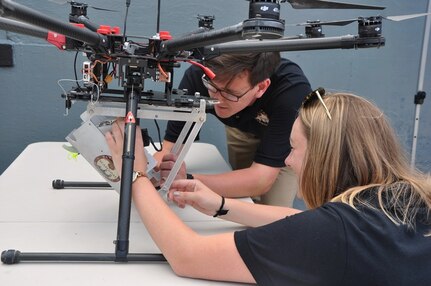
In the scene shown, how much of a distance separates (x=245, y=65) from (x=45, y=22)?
0.74m

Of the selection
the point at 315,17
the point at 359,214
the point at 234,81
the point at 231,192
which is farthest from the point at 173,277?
the point at 315,17

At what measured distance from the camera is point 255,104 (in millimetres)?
1511

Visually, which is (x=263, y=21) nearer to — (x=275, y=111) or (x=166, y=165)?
(x=166, y=165)

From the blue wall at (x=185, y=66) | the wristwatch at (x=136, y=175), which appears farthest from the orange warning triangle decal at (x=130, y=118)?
the blue wall at (x=185, y=66)

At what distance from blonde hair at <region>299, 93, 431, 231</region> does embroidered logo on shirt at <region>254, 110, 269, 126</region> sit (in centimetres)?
66

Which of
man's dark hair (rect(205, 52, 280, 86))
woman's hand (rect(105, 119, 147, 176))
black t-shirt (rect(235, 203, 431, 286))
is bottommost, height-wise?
black t-shirt (rect(235, 203, 431, 286))

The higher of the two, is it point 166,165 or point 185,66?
point 185,66

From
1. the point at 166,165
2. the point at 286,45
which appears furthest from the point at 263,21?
the point at 166,165

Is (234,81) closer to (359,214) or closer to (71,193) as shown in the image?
(71,193)

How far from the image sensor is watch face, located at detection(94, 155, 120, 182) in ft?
3.32

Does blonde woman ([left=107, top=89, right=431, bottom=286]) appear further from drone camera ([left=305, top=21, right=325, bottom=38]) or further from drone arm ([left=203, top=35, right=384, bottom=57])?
drone camera ([left=305, top=21, right=325, bottom=38])

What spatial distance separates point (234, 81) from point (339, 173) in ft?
1.96

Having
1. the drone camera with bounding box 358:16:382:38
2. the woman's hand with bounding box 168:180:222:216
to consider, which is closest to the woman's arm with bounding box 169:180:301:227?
the woman's hand with bounding box 168:180:222:216

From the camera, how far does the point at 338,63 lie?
2.39 m
